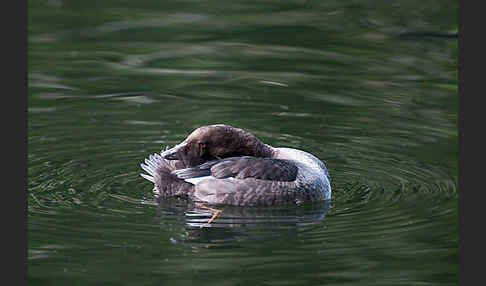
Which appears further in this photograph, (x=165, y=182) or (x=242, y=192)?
(x=165, y=182)

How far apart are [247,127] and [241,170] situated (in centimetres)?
233

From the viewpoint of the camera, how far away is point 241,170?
10656mm

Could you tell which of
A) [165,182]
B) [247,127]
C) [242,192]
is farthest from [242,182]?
[247,127]

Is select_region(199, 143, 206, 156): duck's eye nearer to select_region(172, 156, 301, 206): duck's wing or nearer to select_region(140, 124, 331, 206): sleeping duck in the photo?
select_region(140, 124, 331, 206): sleeping duck

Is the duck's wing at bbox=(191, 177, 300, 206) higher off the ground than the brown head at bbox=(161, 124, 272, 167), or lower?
lower

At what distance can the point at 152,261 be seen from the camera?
29.8ft

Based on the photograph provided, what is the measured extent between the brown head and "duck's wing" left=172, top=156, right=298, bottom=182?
17 centimetres

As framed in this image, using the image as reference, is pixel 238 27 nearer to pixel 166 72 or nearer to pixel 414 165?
pixel 166 72

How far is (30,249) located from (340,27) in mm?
8558

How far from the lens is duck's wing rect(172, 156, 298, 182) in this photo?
34.9 feet

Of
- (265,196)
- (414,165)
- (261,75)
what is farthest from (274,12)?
(265,196)

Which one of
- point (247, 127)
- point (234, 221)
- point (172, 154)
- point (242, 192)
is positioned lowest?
point (234, 221)

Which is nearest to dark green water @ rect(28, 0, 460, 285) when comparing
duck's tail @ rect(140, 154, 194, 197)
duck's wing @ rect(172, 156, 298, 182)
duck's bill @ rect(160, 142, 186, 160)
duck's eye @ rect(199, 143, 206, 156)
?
duck's tail @ rect(140, 154, 194, 197)

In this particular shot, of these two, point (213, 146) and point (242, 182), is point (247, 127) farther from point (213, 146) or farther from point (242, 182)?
point (242, 182)
